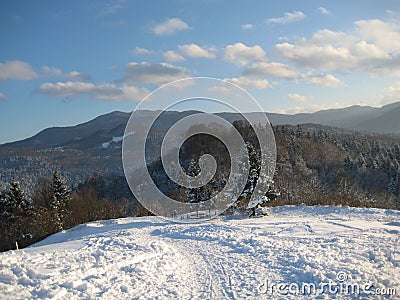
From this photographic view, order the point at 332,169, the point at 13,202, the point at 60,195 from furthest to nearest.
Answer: the point at 332,169
the point at 60,195
the point at 13,202

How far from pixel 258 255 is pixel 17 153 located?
219 m

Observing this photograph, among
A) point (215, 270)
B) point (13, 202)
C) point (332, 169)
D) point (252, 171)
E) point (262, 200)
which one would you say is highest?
point (252, 171)

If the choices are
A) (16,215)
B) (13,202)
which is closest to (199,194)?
(16,215)

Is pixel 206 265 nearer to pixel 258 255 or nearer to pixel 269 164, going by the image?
pixel 258 255

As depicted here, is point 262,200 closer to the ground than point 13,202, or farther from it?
closer to the ground

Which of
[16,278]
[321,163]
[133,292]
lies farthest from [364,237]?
[321,163]

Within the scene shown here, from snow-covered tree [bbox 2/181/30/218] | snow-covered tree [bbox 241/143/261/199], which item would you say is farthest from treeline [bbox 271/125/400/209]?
snow-covered tree [bbox 2/181/30/218]

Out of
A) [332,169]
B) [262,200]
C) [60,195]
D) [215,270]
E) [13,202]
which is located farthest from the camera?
[332,169]

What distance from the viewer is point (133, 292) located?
779cm

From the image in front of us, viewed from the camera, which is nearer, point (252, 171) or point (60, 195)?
point (252, 171)

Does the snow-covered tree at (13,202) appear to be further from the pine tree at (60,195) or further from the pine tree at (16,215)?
the pine tree at (60,195)

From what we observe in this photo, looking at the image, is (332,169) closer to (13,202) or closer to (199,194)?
(199,194)

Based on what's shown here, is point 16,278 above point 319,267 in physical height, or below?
above

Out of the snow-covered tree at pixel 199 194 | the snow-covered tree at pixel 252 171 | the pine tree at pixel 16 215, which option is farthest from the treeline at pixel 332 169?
the pine tree at pixel 16 215
